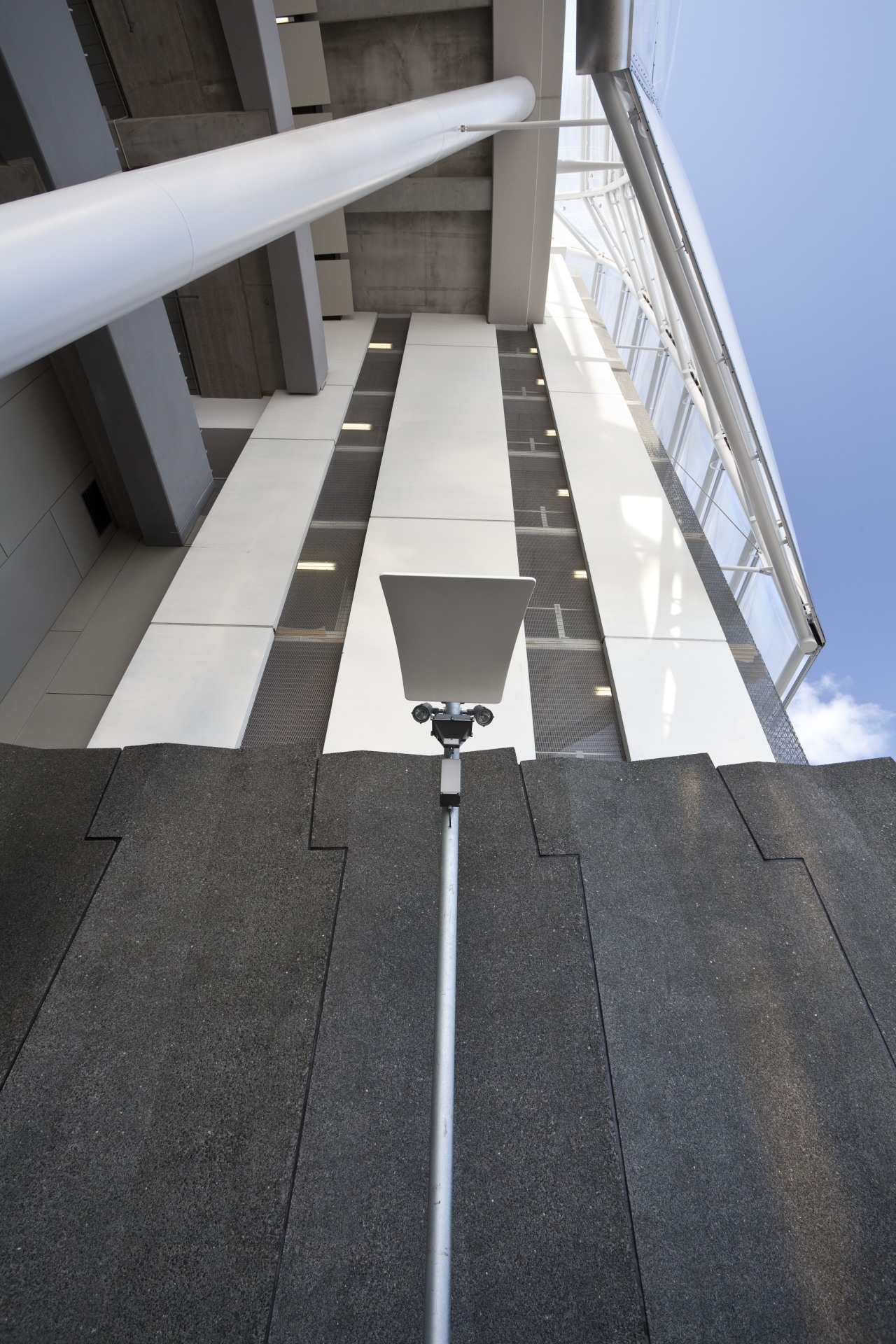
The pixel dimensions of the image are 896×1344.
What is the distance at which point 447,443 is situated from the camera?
10352 mm

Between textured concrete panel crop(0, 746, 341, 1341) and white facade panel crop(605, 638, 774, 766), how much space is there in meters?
3.20

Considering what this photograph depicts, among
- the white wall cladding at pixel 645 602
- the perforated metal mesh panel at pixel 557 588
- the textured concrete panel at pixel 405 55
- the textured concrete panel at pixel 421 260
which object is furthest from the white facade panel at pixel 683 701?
the textured concrete panel at pixel 405 55

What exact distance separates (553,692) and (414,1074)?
384 centimetres

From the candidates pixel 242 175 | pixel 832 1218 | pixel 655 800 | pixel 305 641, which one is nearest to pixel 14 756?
pixel 305 641

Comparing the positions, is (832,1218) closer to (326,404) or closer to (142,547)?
(142,547)

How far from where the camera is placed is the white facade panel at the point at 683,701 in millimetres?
5918

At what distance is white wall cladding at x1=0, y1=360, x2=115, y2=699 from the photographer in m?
6.76

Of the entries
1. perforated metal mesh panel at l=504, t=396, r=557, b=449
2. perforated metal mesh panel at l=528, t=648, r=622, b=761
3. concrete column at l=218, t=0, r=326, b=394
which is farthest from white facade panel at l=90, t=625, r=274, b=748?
concrete column at l=218, t=0, r=326, b=394

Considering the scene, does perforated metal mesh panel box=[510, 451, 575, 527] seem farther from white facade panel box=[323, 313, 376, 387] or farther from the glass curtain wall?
white facade panel box=[323, 313, 376, 387]

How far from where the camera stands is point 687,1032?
3.61 m

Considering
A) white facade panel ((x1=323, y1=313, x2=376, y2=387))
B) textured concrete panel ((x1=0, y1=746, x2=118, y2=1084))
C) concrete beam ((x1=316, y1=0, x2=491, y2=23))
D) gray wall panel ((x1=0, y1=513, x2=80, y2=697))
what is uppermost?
concrete beam ((x1=316, y1=0, x2=491, y2=23))

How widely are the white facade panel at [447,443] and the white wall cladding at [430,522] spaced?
0.07 feet

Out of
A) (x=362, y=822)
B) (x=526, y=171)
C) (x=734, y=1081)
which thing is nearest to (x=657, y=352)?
(x=526, y=171)

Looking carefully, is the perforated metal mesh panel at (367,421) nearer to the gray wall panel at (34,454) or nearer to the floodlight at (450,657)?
the gray wall panel at (34,454)
